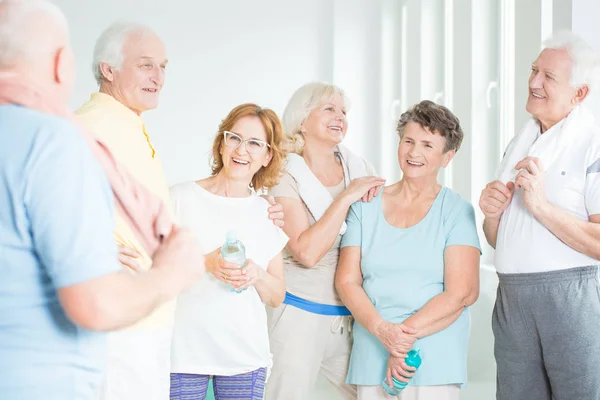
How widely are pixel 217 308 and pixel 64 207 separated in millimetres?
1223

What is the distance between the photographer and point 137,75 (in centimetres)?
216

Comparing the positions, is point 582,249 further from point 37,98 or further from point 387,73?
point 387,73

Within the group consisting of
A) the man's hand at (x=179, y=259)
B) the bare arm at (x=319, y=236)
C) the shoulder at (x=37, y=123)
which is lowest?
the bare arm at (x=319, y=236)

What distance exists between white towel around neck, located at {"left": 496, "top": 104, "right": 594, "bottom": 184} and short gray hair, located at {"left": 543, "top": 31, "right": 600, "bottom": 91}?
77mm

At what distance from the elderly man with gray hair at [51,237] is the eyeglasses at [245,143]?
1191mm

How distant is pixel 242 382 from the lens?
7.20 feet

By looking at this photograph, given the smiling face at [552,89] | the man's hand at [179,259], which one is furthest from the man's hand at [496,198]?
the man's hand at [179,259]

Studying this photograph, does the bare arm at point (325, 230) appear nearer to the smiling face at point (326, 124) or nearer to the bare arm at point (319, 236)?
the bare arm at point (319, 236)

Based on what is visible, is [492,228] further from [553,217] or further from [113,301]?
[113,301]

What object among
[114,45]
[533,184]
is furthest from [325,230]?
[114,45]

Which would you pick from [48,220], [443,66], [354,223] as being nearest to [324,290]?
[354,223]

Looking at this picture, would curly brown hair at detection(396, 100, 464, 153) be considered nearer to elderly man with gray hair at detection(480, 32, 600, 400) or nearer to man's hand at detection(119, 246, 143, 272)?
elderly man with gray hair at detection(480, 32, 600, 400)

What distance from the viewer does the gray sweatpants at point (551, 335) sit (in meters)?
2.18

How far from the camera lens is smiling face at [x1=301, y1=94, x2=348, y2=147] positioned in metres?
2.68
